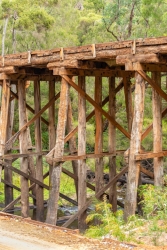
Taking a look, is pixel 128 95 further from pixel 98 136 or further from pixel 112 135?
pixel 98 136

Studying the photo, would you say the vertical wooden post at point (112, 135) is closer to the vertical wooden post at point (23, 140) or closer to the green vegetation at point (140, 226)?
the vertical wooden post at point (23, 140)

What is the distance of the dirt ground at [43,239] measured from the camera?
666 cm

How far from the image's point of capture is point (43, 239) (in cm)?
718

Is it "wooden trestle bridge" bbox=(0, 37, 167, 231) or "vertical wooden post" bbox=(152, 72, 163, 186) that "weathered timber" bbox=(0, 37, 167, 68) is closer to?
"wooden trestle bridge" bbox=(0, 37, 167, 231)

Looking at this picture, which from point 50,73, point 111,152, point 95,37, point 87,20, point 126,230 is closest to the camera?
point 126,230

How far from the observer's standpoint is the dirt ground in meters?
6.66

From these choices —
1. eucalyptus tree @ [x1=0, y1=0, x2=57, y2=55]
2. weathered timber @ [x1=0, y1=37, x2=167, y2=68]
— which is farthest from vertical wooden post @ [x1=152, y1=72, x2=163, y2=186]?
eucalyptus tree @ [x1=0, y1=0, x2=57, y2=55]

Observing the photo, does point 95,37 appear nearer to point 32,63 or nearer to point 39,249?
point 32,63

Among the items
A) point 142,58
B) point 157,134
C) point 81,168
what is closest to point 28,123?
point 81,168

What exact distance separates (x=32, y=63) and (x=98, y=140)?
2238 mm

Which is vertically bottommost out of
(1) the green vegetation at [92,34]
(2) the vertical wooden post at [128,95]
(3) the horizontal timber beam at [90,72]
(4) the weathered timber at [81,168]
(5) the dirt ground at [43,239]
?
(5) the dirt ground at [43,239]

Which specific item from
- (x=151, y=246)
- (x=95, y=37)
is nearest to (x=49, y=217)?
(x=151, y=246)

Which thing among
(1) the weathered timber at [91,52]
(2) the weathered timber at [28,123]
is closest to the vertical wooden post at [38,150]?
(2) the weathered timber at [28,123]

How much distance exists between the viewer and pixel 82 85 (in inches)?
457
